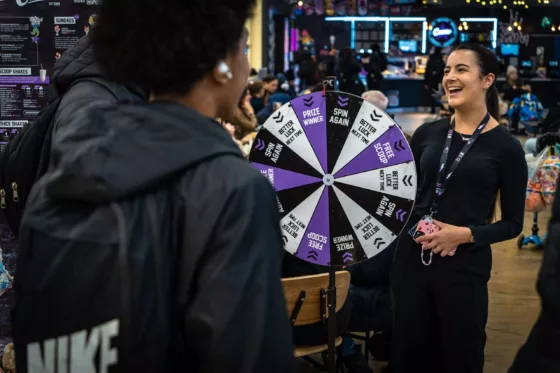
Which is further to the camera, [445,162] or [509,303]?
[509,303]

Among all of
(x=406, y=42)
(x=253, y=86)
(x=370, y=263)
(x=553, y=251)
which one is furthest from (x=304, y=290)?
(x=406, y=42)

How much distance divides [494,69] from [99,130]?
6.80ft

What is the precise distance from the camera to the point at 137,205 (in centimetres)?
99

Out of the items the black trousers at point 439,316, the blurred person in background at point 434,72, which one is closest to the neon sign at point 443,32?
the blurred person in background at point 434,72

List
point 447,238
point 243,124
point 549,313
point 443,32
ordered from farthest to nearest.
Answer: point 443,32 → point 243,124 → point 447,238 → point 549,313

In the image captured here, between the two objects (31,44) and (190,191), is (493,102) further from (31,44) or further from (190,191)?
(190,191)

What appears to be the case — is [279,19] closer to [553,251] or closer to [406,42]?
[406,42]

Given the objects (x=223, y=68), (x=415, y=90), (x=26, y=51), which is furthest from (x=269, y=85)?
(x=415, y=90)

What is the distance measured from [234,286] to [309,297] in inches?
84.4

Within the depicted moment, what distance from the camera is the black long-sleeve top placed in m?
2.61

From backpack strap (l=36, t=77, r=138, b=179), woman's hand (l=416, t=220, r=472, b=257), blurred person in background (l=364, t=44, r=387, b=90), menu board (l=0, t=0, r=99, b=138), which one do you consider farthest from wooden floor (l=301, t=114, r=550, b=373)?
blurred person in background (l=364, t=44, r=387, b=90)

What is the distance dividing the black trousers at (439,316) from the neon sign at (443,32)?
61.5 ft

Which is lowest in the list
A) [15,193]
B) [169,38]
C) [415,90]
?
[415,90]

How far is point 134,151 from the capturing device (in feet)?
3.28
